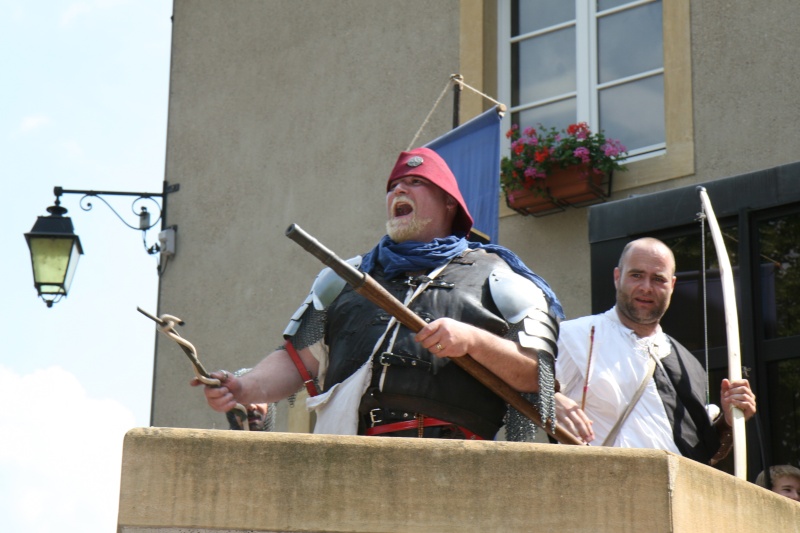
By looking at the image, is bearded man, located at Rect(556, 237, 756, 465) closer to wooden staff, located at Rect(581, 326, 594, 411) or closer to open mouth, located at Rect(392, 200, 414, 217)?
wooden staff, located at Rect(581, 326, 594, 411)

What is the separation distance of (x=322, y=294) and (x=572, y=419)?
0.85 m

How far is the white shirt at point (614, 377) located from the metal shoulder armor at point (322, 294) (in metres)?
0.94

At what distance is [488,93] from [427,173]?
492 centimetres

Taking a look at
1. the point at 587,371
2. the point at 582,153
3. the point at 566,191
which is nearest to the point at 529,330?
the point at 587,371

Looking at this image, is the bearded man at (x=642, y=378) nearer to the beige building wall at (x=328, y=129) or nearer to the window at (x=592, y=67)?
the beige building wall at (x=328, y=129)

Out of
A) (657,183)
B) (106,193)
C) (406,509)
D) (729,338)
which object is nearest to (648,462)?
(406,509)

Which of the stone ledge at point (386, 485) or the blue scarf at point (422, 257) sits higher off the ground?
the blue scarf at point (422, 257)

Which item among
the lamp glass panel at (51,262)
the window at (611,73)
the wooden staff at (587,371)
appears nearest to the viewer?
the wooden staff at (587,371)

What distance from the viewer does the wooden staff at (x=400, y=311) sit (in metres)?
3.73

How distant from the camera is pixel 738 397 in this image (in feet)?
15.5

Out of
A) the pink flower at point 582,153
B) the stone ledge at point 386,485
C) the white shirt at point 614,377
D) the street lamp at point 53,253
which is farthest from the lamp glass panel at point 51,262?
the stone ledge at point 386,485

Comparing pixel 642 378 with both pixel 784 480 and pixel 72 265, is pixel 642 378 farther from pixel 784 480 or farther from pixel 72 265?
pixel 72 265

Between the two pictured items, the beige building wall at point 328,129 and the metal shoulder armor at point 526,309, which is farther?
the beige building wall at point 328,129

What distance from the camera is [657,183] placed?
→ 8219 millimetres
